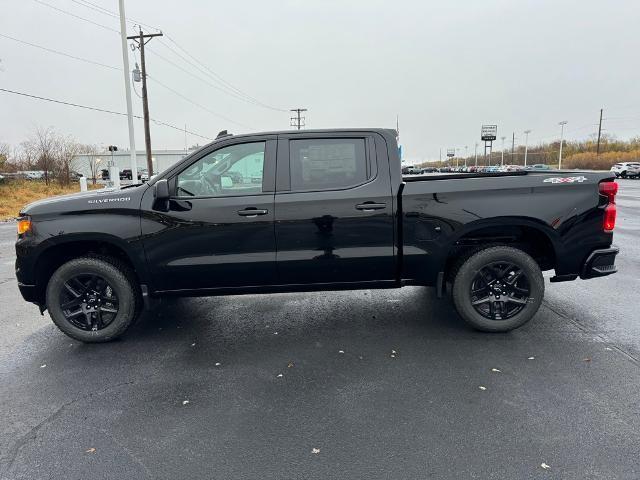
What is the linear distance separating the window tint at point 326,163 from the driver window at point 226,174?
338mm

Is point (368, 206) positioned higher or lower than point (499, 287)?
higher

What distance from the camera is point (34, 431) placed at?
2.98m

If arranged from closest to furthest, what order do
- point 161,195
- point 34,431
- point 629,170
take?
point 34,431
point 161,195
point 629,170

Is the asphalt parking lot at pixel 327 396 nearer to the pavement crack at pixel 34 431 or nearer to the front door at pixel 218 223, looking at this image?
the pavement crack at pixel 34 431

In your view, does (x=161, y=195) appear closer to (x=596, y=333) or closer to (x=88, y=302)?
(x=88, y=302)

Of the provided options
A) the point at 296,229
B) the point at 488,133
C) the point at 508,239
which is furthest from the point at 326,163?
the point at 488,133

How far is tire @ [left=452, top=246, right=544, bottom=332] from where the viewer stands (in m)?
4.36

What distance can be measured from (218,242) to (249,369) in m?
1.17

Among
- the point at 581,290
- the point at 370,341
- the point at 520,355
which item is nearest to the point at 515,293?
the point at 520,355

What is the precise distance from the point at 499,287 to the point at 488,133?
298 ft

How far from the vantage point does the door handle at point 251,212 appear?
4141 millimetres

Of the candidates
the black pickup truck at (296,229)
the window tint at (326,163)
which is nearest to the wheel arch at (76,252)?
the black pickup truck at (296,229)

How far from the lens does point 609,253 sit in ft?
14.3

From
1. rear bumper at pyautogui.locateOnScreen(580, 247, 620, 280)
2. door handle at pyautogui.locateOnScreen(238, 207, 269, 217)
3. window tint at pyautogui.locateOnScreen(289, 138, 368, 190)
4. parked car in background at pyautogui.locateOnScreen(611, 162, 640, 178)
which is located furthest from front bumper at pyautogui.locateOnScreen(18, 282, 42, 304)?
parked car in background at pyautogui.locateOnScreen(611, 162, 640, 178)
